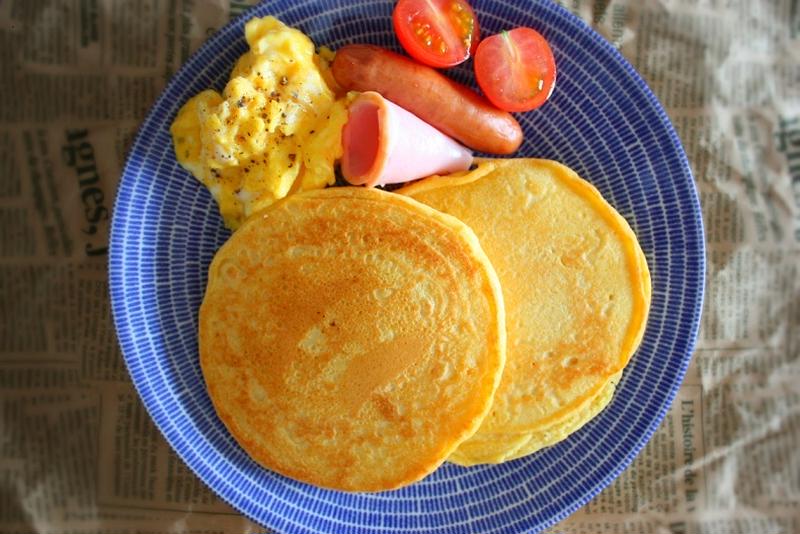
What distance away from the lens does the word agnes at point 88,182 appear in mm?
2393

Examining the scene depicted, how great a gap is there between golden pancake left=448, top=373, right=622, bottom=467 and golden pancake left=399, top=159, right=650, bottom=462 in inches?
1.2

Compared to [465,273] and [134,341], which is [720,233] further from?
[134,341]

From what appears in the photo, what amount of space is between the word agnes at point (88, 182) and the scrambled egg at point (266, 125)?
54cm

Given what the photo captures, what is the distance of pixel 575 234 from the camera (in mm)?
2086

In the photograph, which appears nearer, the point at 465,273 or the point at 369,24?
the point at 465,273

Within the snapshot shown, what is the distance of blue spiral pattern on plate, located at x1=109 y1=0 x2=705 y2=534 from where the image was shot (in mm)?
2090

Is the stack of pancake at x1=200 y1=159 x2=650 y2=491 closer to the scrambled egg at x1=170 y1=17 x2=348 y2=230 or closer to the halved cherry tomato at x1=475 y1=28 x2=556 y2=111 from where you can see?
the scrambled egg at x1=170 y1=17 x2=348 y2=230

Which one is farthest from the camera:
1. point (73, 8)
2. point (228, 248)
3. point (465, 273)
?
point (73, 8)

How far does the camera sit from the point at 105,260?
7.89ft

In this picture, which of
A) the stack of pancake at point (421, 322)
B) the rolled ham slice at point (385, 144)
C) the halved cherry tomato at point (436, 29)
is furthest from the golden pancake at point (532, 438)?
the halved cherry tomato at point (436, 29)

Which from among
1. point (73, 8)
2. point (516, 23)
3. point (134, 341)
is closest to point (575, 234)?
point (516, 23)

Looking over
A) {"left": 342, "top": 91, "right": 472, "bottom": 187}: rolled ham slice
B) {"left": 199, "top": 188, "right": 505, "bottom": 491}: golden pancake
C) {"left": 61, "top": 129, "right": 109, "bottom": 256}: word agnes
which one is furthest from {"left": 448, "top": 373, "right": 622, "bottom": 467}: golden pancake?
{"left": 61, "top": 129, "right": 109, "bottom": 256}: word agnes

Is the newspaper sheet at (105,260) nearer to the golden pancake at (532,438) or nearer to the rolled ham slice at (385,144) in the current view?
Result: the golden pancake at (532,438)

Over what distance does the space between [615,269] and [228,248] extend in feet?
4.09
